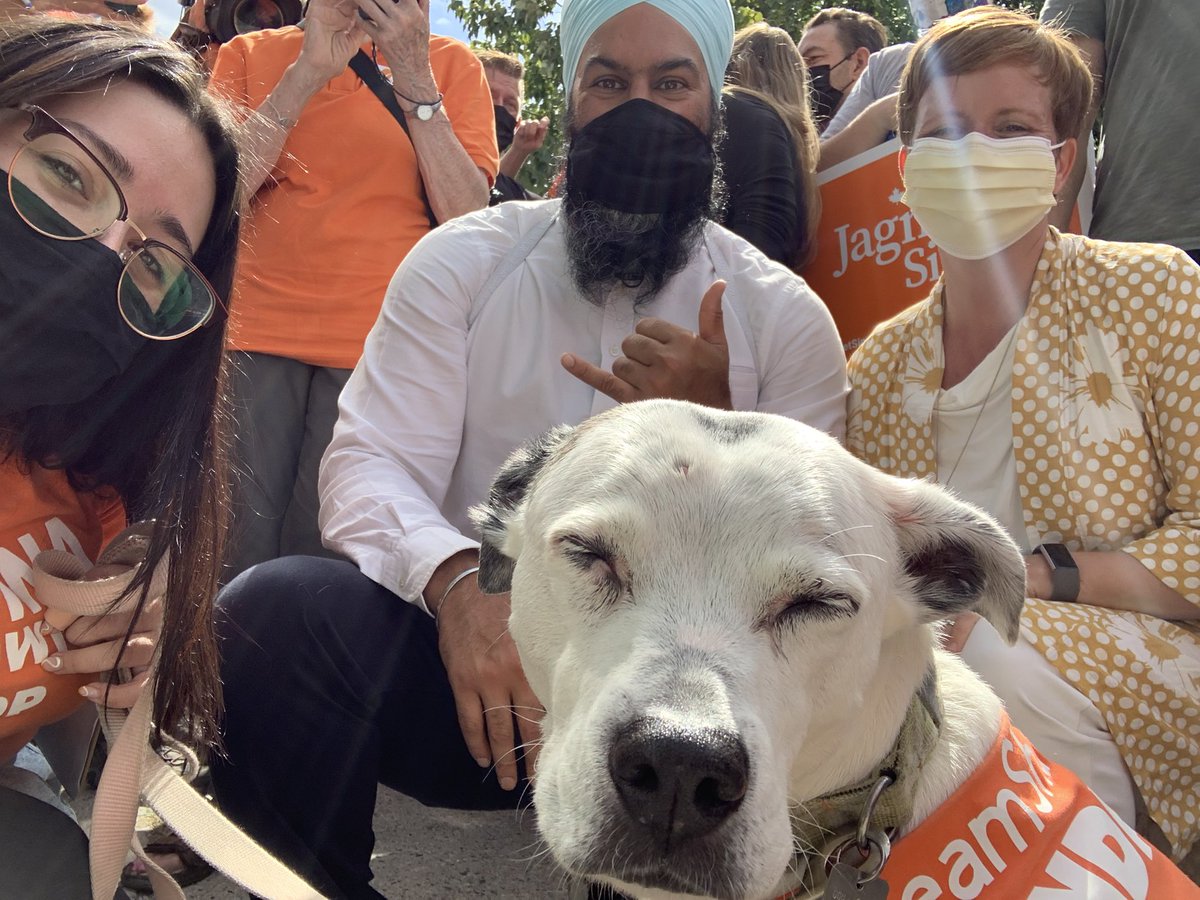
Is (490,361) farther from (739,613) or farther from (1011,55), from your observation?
(1011,55)

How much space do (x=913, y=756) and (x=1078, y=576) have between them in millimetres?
875

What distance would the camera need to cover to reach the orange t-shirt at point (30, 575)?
1.85m

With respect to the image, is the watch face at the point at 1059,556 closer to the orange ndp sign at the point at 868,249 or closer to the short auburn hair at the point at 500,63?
the orange ndp sign at the point at 868,249

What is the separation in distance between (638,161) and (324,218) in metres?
1.24

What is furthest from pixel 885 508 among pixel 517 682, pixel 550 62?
pixel 550 62

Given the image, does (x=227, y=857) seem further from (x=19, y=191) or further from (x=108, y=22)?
(x=108, y=22)

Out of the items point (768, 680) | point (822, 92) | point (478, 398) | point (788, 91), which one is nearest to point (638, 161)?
point (478, 398)

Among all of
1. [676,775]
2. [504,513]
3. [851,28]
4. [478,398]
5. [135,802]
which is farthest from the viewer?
[851,28]

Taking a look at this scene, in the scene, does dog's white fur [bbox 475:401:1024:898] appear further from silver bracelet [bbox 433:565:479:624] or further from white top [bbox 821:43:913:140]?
white top [bbox 821:43:913:140]

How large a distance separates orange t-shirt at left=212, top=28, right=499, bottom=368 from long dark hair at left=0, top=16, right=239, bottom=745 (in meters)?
1.26

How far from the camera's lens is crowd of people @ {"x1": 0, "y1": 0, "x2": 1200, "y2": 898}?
1942 millimetres

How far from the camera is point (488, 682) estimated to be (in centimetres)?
216

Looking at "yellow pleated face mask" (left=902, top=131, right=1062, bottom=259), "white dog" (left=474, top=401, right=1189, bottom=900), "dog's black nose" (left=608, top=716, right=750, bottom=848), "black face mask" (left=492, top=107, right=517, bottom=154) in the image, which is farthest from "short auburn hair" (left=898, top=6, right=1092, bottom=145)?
"black face mask" (left=492, top=107, right=517, bottom=154)

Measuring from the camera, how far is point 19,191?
1.78m
